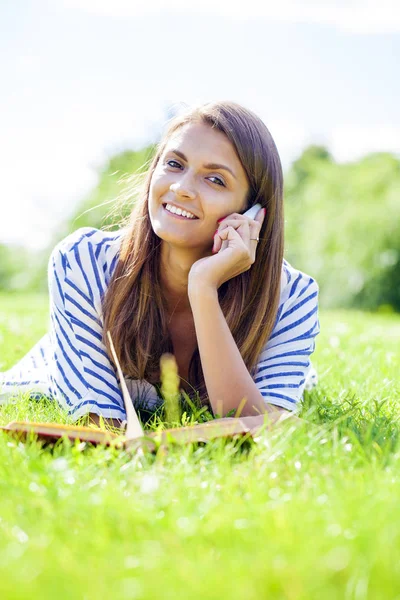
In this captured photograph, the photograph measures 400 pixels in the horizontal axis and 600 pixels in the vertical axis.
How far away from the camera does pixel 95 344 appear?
334 cm

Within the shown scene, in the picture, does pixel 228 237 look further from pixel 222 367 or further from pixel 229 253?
pixel 222 367

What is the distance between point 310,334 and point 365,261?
11.6 metres

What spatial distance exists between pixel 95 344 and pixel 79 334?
3.5 inches

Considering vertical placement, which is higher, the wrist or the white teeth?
the white teeth

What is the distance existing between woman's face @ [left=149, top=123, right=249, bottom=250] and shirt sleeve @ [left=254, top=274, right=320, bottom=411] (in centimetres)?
60

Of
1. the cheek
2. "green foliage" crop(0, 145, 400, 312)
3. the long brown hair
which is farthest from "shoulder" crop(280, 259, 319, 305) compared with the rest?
"green foliage" crop(0, 145, 400, 312)

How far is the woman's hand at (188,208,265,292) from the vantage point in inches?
129

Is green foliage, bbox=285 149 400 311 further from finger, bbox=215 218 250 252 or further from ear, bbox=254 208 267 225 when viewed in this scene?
finger, bbox=215 218 250 252

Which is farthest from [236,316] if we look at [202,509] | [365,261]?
[365,261]

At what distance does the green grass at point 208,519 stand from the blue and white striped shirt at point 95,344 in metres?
0.68

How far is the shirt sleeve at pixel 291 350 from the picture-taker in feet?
10.9

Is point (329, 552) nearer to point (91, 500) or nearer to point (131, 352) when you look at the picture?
point (91, 500)

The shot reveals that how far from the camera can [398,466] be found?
2279 millimetres

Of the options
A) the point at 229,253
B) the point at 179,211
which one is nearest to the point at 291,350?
the point at 229,253
